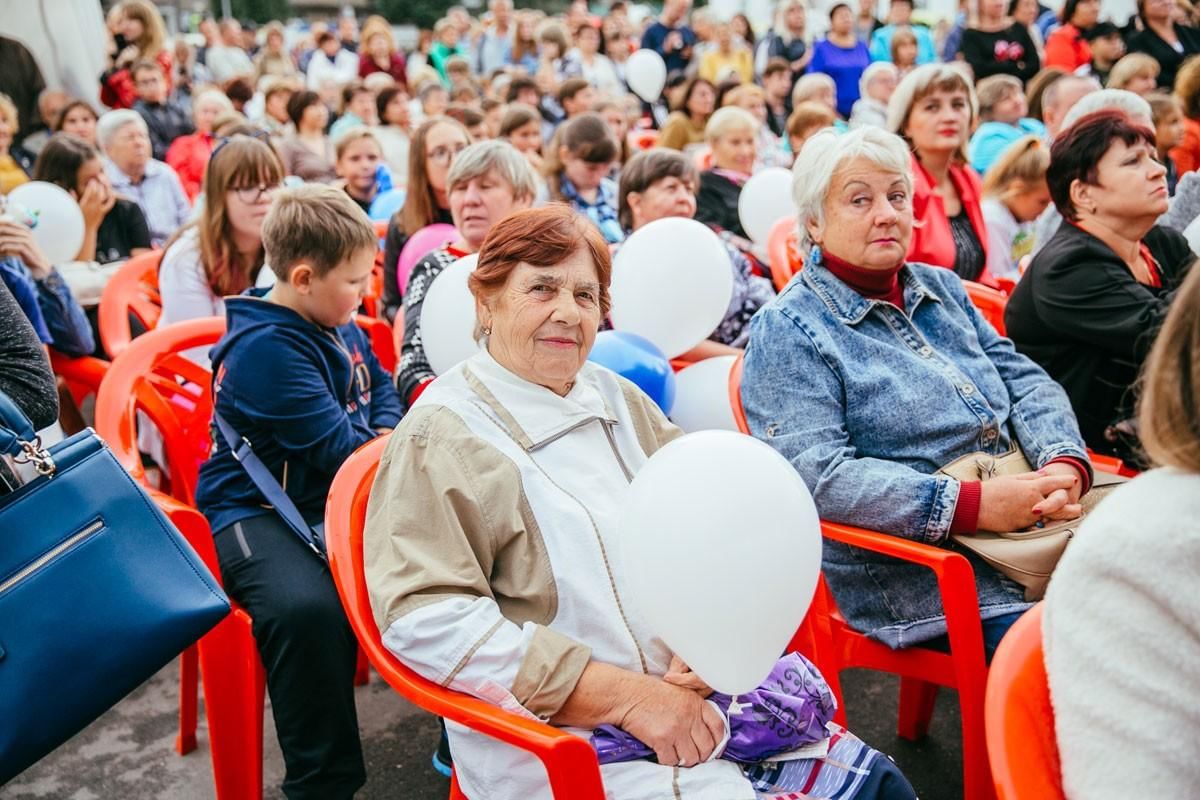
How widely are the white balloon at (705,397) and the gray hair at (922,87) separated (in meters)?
1.47

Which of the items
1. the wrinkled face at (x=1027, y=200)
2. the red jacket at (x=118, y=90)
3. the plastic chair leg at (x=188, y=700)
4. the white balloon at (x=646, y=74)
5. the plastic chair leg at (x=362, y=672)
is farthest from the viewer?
the white balloon at (x=646, y=74)

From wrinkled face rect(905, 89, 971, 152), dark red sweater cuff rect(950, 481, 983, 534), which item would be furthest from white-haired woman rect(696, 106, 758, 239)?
dark red sweater cuff rect(950, 481, 983, 534)

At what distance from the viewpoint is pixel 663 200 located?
4004 millimetres

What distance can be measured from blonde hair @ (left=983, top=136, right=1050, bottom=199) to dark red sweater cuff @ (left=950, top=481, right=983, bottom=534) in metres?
2.65

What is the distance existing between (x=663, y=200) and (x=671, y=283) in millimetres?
949

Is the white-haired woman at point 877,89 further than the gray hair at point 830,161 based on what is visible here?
Yes

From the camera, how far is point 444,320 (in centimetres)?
283

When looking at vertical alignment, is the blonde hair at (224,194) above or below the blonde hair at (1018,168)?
above

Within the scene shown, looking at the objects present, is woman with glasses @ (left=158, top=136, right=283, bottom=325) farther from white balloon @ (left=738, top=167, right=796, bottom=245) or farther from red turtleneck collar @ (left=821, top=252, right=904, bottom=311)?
white balloon @ (left=738, top=167, right=796, bottom=245)

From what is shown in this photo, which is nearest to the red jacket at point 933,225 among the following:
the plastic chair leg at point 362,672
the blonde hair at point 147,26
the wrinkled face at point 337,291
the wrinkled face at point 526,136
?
the wrinkled face at point 337,291

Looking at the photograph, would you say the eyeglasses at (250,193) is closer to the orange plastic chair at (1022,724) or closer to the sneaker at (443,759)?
the sneaker at (443,759)

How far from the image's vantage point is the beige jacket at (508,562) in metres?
1.56

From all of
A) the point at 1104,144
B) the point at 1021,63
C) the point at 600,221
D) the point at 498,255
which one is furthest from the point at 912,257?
the point at 1021,63

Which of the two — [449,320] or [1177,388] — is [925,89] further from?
[1177,388]
